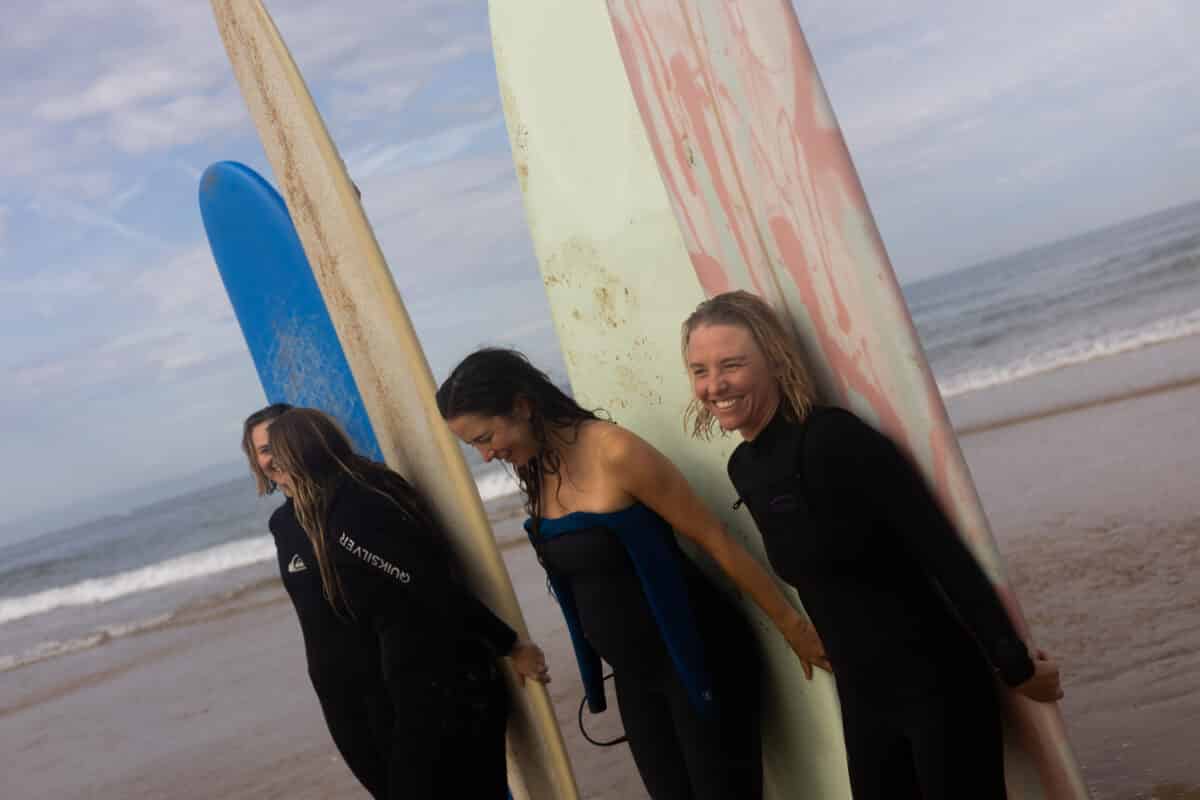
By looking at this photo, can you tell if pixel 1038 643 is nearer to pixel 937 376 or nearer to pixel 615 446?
pixel 615 446

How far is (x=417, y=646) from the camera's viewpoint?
2281mm

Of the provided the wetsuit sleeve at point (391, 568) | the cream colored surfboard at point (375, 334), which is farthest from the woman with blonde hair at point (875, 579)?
the cream colored surfboard at point (375, 334)

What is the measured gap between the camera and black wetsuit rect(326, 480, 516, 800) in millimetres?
2258

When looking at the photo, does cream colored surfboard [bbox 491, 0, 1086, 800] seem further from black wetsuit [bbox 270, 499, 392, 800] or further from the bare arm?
black wetsuit [bbox 270, 499, 392, 800]

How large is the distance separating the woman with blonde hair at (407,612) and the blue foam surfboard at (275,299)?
0.72m

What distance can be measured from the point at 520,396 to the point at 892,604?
770 millimetres

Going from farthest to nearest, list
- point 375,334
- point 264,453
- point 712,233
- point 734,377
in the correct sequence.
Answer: point 375,334 → point 264,453 → point 712,233 → point 734,377

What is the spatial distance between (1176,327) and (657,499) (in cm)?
1120

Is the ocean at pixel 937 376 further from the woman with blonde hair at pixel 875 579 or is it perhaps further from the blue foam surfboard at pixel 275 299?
the woman with blonde hair at pixel 875 579

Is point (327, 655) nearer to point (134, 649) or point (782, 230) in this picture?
point (782, 230)

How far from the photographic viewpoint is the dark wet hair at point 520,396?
204 centimetres

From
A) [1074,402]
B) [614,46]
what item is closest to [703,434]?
[614,46]

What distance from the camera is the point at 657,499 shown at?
1999 mm

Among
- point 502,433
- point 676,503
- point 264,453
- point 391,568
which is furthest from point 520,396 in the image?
point 264,453
